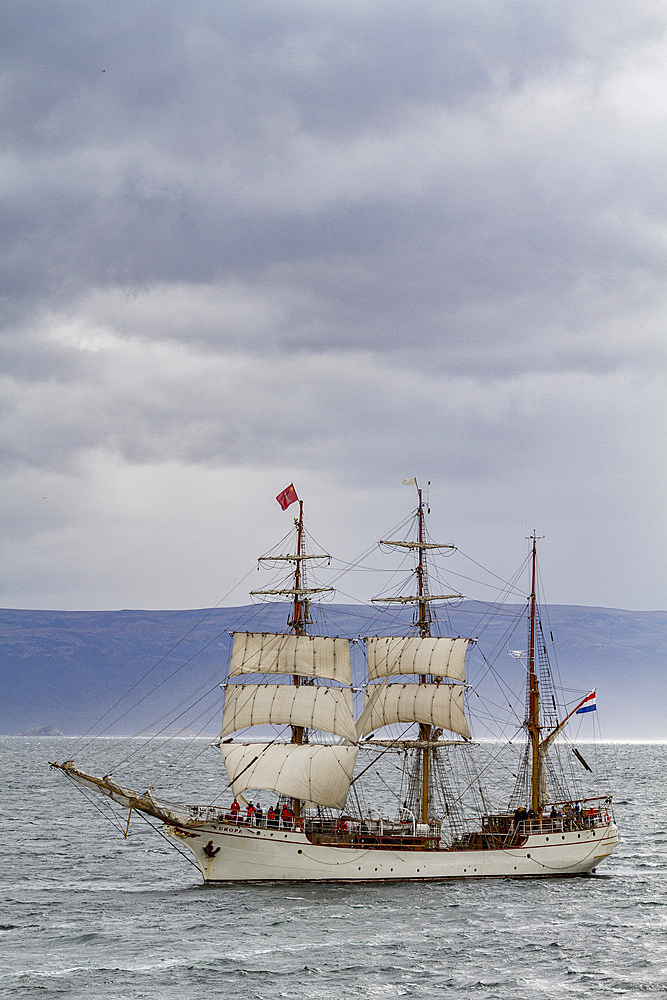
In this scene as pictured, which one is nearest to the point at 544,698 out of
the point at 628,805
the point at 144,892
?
the point at 144,892

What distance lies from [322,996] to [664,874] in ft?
104

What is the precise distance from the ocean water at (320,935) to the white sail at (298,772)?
547 cm

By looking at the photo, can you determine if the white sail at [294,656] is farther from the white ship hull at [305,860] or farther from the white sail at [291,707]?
the white ship hull at [305,860]

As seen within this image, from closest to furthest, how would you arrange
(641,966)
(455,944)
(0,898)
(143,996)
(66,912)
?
(143,996)
(641,966)
(455,944)
(66,912)
(0,898)

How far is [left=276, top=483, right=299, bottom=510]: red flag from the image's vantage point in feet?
215

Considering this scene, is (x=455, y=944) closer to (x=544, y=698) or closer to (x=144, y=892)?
(x=144, y=892)

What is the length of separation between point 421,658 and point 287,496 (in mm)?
11170

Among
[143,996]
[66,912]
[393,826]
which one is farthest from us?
[393,826]

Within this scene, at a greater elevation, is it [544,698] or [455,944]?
[544,698]

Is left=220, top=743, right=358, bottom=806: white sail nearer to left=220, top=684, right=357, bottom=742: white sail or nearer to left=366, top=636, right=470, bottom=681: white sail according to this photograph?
left=220, top=684, right=357, bottom=742: white sail

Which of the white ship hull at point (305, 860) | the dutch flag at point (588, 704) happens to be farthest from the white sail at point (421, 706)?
the white ship hull at point (305, 860)

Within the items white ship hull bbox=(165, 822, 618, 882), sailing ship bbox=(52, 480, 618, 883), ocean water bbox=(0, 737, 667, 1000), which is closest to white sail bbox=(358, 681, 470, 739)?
sailing ship bbox=(52, 480, 618, 883)

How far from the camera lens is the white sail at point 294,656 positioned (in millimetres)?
64438

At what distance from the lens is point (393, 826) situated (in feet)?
198
